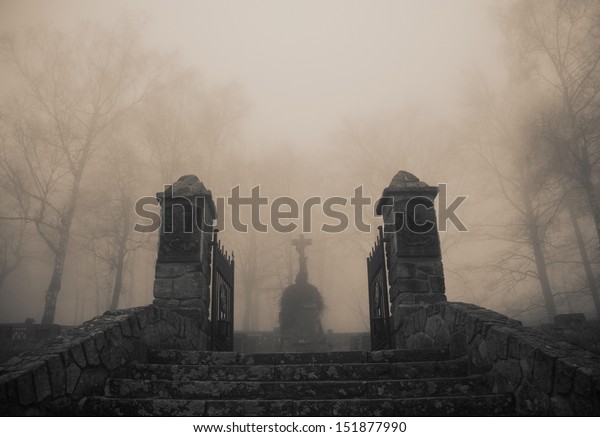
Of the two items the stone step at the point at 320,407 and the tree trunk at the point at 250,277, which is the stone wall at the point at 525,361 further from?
the tree trunk at the point at 250,277

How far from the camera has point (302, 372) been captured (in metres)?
3.64

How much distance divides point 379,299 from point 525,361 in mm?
3465

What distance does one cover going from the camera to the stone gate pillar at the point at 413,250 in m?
5.91

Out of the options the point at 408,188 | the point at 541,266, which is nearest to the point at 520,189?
the point at 541,266

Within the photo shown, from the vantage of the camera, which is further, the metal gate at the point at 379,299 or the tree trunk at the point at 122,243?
the tree trunk at the point at 122,243

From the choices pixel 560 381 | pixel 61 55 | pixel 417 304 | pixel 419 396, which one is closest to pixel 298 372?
pixel 419 396

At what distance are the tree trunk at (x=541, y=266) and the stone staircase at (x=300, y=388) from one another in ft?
47.2

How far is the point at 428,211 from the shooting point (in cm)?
617

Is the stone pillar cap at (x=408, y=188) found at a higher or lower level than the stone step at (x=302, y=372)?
higher

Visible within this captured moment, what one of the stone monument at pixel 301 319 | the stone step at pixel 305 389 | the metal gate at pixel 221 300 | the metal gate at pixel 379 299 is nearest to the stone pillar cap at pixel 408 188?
the metal gate at pixel 379 299

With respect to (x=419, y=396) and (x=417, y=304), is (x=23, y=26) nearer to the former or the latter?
(x=417, y=304)

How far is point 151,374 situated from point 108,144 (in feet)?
65.0

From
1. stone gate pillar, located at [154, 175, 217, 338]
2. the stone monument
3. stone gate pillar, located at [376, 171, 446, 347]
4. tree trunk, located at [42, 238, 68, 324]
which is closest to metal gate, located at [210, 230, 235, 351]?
stone gate pillar, located at [154, 175, 217, 338]

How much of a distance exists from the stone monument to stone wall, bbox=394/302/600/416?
38.3 ft
